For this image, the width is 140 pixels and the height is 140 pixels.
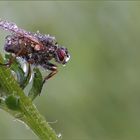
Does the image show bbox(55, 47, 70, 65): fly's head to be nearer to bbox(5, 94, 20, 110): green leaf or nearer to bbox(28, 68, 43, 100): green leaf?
bbox(28, 68, 43, 100): green leaf

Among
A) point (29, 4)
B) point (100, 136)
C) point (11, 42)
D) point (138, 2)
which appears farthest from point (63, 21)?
point (11, 42)

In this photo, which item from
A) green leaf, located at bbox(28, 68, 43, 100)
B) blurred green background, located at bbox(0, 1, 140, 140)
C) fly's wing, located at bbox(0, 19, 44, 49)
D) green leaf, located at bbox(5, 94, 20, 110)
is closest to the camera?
green leaf, located at bbox(5, 94, 20, 110)

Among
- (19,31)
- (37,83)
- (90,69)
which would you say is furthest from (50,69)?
(90,69)

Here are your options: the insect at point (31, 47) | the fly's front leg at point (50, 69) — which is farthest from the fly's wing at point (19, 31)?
the fly's front leg at point (50, 69)

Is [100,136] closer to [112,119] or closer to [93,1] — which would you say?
[112,119]

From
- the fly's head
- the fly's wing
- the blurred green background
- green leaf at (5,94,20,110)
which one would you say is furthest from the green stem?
the blurred green background
